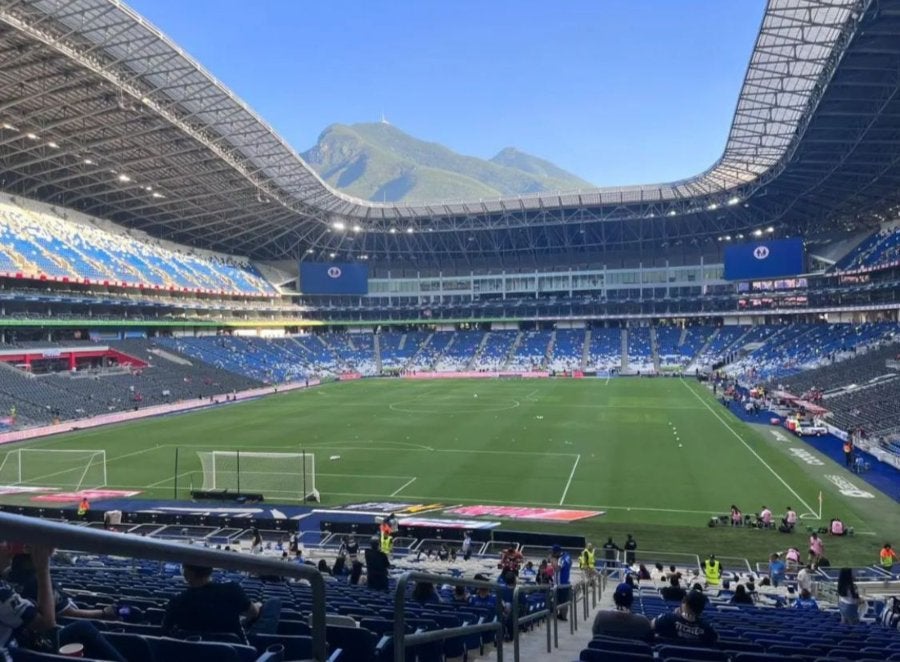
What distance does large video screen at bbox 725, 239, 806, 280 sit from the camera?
8512cm

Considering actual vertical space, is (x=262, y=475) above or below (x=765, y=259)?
below

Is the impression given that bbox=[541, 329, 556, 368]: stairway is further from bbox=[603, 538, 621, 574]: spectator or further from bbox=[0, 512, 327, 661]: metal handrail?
bbox=[0, 512, 327, 661]: metal handrail

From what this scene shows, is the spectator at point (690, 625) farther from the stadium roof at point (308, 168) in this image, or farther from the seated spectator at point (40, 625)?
the stadium roof at point (308, 168)

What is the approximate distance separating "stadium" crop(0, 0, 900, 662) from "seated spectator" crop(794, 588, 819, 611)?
0.26m

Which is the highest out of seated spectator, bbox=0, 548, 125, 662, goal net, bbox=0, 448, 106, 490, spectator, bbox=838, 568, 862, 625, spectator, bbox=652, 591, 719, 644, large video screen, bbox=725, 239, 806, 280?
large video screen, bbox=725, 239, 806, 280

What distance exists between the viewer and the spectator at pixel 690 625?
625 centimetres

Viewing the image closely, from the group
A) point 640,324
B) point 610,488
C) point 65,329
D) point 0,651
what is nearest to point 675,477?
point 610,488

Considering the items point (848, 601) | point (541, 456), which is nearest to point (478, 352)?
point (541, 456)

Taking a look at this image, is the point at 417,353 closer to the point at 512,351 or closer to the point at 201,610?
the point at 512,351

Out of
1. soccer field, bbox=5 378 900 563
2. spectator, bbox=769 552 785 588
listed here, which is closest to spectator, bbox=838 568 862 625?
spectator, bbox=769 552 785 588

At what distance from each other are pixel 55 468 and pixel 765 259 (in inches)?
3187

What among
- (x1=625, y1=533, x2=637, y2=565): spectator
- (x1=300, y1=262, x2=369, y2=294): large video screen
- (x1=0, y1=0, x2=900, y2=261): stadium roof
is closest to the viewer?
(x1=625, y1=533, x2=637, y2=565): spectator

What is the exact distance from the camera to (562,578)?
52.5ft

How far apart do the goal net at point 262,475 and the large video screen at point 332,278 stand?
73.2 metres
